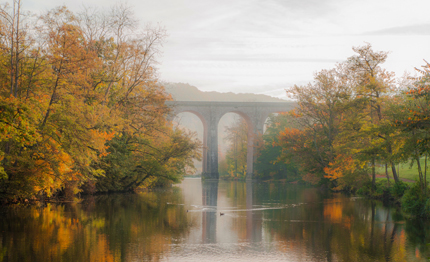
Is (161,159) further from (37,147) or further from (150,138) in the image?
(37,147)

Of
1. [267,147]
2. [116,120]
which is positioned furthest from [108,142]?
[267,147]

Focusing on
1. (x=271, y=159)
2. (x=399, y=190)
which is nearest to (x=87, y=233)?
(x=399, y=190)

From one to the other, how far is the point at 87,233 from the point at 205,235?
3.09 m

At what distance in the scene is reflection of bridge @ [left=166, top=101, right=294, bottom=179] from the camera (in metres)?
59.7

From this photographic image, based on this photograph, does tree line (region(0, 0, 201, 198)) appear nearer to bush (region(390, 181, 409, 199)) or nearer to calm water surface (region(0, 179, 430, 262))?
calm water surface (region(0, 179, 430, 262))

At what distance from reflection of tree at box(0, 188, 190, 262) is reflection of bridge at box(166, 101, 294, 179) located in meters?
43.2

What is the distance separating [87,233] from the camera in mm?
10906

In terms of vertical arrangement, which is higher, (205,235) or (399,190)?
(399,190)

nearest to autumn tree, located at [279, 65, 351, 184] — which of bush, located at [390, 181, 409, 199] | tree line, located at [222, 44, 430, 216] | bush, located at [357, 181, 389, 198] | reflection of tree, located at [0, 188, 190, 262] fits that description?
tree line, located at [222, 44, 430, 216]

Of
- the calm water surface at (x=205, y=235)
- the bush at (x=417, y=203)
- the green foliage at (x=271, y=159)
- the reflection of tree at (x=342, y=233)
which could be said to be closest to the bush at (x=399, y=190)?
the reflection of tree at (x=342, y=233)

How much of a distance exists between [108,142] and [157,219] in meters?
9.78

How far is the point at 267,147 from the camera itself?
56969 millimetres

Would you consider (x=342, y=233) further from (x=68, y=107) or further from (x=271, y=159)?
(x=271, y=159)

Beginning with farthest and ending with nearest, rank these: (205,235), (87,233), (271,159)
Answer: (271,159), (205,235), (87,233)
